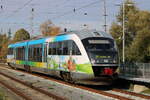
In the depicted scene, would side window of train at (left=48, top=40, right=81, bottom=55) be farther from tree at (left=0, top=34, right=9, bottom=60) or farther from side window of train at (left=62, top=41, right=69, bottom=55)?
tree at (left=0, top=34, right=9, bottom=60)

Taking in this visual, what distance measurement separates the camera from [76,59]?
688 inches

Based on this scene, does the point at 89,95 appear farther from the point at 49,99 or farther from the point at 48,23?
the point at 48,23

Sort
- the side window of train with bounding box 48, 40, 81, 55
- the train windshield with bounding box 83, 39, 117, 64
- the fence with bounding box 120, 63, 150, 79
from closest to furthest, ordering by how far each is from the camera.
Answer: the train windshield with bounding box 83, 39, 117, 64 < the side window of train with bounding box 48, 40, 81, 55 < the fence with bounding box 120, 63, 150, 79

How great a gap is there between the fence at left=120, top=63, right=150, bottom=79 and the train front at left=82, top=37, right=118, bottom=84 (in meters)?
2.90

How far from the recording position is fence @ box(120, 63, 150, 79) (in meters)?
19.1

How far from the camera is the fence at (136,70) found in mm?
19094

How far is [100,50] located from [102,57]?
1.61 ft

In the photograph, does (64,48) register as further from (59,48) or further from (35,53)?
(35,53)

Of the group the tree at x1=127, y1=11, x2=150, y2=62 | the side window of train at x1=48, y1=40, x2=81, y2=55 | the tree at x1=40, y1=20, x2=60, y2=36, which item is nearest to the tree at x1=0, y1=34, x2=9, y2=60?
the tree at x1=40, y1=20, x2=60, y2=36

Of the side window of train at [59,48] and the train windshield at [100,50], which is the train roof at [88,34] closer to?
the train windshield at [100,50]

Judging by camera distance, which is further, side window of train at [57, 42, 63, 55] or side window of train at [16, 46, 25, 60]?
side window of train at [16, 46, 25, 60]

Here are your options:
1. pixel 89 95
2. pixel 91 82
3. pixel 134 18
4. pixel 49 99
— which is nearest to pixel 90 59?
pixel 91 82

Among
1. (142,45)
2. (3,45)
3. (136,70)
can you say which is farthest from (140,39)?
(3,45)

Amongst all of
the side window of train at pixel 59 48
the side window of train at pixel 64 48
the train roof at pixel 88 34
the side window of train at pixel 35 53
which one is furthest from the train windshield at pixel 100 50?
the side window of train at pixel 35 53
